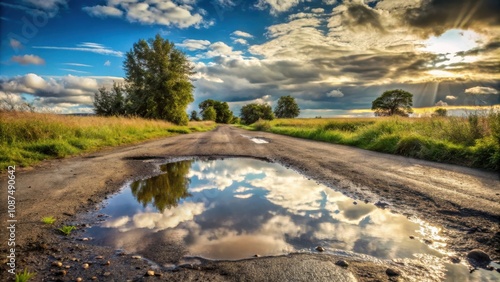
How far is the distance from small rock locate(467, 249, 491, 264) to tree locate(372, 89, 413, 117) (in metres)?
62.7

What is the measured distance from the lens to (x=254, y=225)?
344 cm

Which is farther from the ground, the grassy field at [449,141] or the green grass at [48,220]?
the grassy field at [449,141]

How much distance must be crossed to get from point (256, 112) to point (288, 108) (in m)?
20.8

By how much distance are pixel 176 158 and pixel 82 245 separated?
21.8 ft

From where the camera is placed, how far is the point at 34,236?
118 inches

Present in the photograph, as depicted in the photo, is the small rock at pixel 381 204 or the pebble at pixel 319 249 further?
the small rock at pixel 381 204

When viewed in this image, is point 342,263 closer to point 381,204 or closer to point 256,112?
point 381,204

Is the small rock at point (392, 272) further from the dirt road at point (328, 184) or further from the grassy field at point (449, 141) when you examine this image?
the grassy field at point (449, 141)

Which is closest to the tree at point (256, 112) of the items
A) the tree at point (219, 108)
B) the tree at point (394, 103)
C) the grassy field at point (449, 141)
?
the tree at point (219, 108)

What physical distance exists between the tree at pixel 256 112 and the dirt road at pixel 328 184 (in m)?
105

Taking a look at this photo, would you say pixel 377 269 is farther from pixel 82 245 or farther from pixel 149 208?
pixel 149 208

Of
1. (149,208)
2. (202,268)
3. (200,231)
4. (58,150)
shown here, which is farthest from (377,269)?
(58,150)

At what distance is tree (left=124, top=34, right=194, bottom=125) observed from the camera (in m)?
34.5

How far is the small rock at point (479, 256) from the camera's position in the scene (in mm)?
2528
